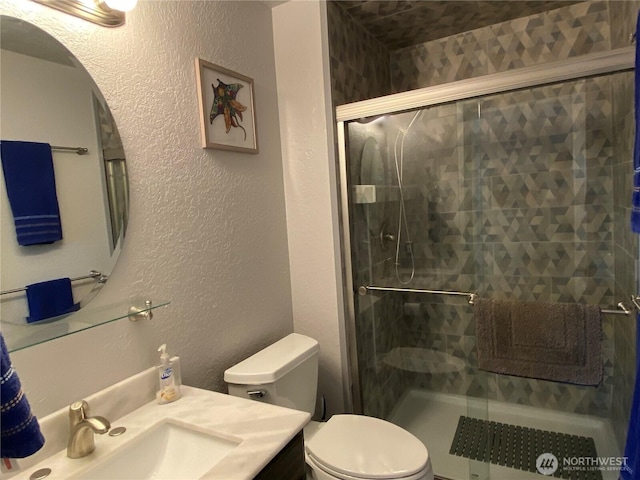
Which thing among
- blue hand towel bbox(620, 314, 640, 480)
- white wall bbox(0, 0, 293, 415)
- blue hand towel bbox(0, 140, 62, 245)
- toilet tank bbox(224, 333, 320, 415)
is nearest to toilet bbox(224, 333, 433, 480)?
toilet tank bbox(224, 333, 320, 415)

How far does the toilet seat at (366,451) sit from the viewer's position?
1318 millimetres

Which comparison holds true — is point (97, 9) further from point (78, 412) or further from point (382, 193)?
point (382, 193)

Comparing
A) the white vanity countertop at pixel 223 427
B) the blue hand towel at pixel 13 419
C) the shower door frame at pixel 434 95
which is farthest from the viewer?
the shower door frame at pixel 434 95

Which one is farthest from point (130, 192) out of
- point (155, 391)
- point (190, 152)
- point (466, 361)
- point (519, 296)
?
point (466, 361)

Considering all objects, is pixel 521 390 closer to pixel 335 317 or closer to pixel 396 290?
pixel 396 290

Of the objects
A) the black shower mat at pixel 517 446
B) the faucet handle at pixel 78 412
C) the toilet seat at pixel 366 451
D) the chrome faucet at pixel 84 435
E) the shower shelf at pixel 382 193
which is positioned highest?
the shower shelf at pixel 382 193

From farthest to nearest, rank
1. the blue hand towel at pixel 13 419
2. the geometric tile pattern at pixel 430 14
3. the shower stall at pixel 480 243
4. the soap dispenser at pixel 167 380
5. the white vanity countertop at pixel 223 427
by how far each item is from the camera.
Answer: the geometric tile pattern at pixel 430 14
the shower stall at pixel 480 243
the soap dispenser at pixel 167 380
the white vanity countertop at pixel 223 427
the blue hand towel at pixel 13 419

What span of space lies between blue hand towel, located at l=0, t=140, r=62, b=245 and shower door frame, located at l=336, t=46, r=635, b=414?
1.29 m

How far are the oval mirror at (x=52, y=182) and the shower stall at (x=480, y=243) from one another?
1.15 metres

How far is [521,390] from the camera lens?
231 centimetres

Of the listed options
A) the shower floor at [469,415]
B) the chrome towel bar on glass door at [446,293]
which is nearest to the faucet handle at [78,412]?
the chrome towel bar on glass door at [446,293]

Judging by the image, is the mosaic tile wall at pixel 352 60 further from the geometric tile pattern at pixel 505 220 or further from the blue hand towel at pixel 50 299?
the blue hand towel at pixel 50 299

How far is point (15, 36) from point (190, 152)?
614mm

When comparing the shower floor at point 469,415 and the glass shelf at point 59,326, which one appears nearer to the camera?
the glass shelf at point 59,326
